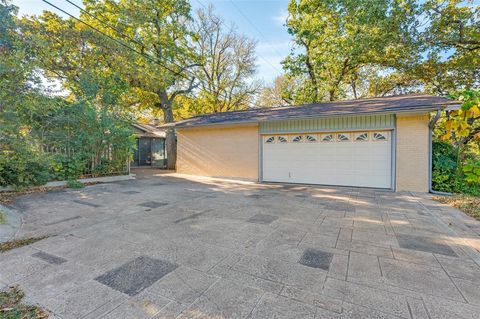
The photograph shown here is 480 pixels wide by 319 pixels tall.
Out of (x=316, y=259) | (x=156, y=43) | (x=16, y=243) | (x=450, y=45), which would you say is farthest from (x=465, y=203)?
(x=156, y=43)

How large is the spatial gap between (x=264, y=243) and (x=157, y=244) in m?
1.51

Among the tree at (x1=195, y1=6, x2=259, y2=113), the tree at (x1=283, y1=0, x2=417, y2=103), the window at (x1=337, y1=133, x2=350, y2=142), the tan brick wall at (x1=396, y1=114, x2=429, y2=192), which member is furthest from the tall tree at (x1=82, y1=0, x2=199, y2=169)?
the tan brick wall at (x1=396, y1=114, x2=429, y2=192)

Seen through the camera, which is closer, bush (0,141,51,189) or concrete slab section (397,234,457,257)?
concrete slab section (397,234,457,257)

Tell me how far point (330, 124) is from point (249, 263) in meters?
6.68

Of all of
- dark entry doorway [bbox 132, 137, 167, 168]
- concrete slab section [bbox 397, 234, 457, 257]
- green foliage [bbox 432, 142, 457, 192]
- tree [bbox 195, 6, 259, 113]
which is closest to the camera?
concrete slab section [bbox 397, 234, 457, 257]

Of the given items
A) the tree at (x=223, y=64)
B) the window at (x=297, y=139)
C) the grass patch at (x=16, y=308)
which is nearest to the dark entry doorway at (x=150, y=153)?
the tree at (x=223, y=64)

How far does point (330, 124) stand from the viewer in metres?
7.93

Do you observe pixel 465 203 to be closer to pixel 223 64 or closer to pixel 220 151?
pixel 220 151

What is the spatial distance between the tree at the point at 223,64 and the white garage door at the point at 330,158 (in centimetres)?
1058

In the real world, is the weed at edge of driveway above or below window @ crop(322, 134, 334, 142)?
below

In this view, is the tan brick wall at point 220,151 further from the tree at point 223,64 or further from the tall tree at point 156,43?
the tree at point 223,64

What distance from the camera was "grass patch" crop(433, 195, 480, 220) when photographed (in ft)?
15.3

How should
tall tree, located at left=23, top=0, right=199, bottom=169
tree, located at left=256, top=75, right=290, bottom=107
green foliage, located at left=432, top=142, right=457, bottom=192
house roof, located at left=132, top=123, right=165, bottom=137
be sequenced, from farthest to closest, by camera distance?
tree, located at left=256, top=75, right=290, bottom=107
house roof, located at left=132, top=123, right=165, bottom=137
tall tree, located at left=23, top=0, right=199, bottom=169
green foliage, located at left=432, top=142, right=457, bottom=192

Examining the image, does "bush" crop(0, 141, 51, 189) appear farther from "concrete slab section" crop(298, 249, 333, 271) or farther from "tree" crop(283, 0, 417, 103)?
"tree" crop(283, 0, 417, 103)
